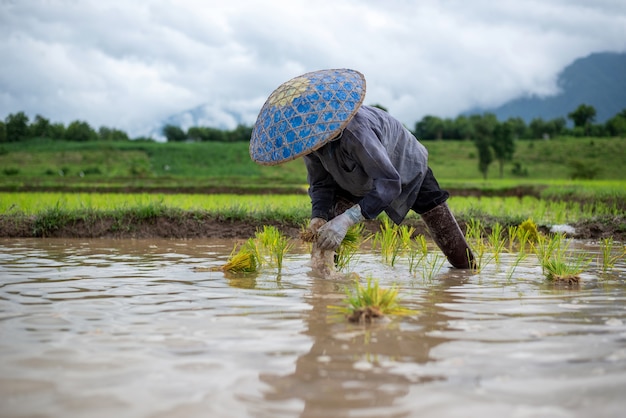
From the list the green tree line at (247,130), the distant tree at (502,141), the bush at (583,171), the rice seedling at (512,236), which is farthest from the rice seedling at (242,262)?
the green tree line at (247,130)

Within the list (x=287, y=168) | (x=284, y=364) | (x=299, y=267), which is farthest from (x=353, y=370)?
(x=287, y=168)

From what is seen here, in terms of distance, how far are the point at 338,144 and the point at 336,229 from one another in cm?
46

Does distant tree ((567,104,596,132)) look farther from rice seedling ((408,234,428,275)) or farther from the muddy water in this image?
the muddy water

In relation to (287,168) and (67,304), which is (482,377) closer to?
(67,304)

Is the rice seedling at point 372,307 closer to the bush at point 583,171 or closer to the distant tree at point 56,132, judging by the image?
the bush at point 583,171

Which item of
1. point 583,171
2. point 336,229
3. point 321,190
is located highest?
point 583,171

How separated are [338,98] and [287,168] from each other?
3658cm

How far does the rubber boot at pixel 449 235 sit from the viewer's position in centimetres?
404

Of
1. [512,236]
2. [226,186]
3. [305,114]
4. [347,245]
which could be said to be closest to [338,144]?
[305,114]

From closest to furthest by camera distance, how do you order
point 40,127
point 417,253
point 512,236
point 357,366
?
point 357,366 → point 417,253 → point 512,236 → point 40,127

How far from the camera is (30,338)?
80.4 inches

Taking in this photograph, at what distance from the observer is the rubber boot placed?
4035mm

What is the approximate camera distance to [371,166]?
313 centimetres

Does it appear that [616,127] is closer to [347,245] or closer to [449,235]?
[449,235]
